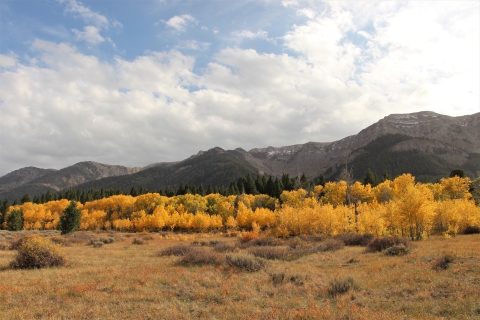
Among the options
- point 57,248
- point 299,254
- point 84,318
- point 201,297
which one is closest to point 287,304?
point 201,297

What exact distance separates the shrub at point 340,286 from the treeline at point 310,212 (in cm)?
2509

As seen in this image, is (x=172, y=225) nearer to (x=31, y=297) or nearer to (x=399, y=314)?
(x=31, y=297)

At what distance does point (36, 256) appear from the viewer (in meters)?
18.5

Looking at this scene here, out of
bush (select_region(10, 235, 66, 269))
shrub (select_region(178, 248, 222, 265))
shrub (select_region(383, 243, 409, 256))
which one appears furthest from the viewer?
shrub (select_region(383, 243, 409, 256))

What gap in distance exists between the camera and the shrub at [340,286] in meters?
12.6

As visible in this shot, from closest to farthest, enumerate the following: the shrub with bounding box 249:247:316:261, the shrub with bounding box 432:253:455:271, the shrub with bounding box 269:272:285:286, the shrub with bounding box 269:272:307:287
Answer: the shrub with bounding box 269:272:307:287 → the shrub with bounding box 269:272:285:286 → the shrub with bounding box 432:253:455:271 → the shrub with bounding box 249:247:316:261

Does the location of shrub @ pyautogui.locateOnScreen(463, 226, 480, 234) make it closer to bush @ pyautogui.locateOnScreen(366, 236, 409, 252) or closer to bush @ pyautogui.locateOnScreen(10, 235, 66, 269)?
bush @ pyautogui.locateOnScreen(366, 236, 409, 252)

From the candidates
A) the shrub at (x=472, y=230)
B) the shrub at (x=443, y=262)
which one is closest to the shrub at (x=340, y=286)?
the shrub at (x=443, y=262)

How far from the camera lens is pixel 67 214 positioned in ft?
193

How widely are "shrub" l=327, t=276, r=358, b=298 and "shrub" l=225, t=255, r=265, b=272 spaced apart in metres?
5.29

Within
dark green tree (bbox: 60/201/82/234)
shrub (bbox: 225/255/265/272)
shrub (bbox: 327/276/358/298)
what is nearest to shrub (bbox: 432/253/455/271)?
shrub (bbox: 327/276/358/298)

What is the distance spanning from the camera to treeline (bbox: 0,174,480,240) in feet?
123

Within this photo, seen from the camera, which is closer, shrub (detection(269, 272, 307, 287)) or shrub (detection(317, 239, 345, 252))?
shrub (detection(269, 272, 307, 287))

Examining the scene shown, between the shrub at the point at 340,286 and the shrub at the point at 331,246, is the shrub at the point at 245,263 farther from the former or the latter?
the shrub at the point at 331,246
